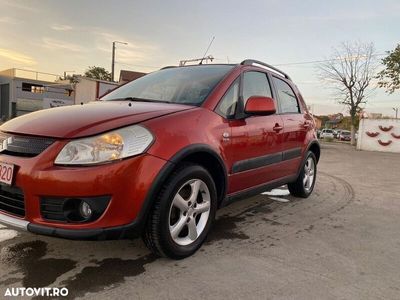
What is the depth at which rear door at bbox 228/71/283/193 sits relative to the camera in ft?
12.0

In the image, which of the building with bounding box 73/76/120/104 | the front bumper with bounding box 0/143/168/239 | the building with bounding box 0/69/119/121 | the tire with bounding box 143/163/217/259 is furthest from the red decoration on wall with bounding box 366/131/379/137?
the building with bounding box 0/69/119/121

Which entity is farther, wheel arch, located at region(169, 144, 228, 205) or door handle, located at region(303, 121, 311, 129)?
door handle, located at region(303, 121, 311, 129)

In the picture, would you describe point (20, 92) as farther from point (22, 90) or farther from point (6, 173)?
point (6, 173)

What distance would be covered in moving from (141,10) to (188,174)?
11219 millimetres

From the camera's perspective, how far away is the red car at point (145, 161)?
2.58m

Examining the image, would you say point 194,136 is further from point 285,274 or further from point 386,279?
point 386,279

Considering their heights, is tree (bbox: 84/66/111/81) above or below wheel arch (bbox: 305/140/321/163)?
above

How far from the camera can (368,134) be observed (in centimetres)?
2214

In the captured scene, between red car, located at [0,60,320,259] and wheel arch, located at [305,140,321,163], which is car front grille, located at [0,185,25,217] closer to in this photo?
red car, located at [0,60,320,259]

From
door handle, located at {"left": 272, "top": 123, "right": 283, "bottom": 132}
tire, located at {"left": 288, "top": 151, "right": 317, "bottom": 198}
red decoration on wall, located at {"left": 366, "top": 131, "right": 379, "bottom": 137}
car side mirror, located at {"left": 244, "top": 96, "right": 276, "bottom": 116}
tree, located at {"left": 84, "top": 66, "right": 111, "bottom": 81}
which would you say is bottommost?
tire, located at {"left": 288, "top": 151, "right": 317, "bottom": 198}

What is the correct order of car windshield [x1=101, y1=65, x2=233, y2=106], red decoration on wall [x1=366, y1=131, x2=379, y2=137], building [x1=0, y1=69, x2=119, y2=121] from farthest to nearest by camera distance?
1. building [x1=0, y1=69, x2=119, y2=121]
2. red decoration on wall [x1=366, y1=131, x2=379, y2=137]
3. car windshield [x1=101, y1=65, x2=233, y2=106]

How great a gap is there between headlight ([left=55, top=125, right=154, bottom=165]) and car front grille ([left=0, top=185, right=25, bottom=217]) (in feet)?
1.30

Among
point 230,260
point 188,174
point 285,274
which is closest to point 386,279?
point 285,274

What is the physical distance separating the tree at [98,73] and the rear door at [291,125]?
6689cm
